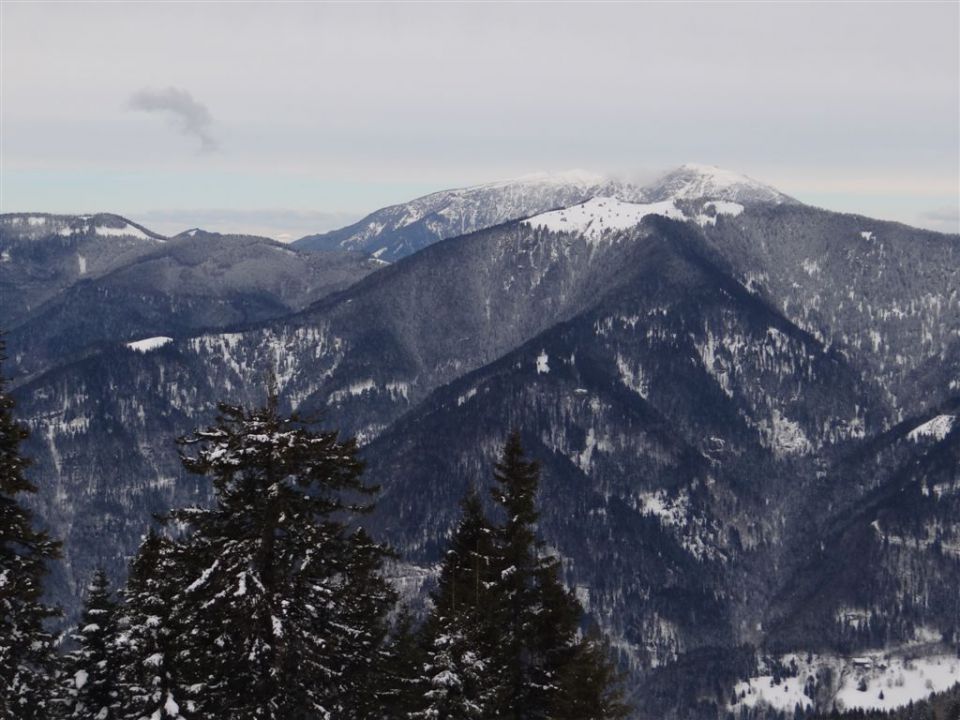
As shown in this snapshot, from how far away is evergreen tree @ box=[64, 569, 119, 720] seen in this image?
53.3 meters

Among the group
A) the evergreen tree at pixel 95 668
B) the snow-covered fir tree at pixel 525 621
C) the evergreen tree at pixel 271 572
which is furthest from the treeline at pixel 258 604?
the evergreen tree at pixel 95 668

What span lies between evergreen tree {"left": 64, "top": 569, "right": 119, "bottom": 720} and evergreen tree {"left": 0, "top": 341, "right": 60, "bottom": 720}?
10466 millimetres

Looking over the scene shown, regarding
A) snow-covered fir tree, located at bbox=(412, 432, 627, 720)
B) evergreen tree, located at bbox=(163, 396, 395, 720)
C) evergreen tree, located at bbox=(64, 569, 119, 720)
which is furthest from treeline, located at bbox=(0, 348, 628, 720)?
evergreen tree, located at bbox=(64, 569, 119, 720)

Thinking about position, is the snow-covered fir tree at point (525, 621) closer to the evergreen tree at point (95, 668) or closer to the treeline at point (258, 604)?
the treeline at point (258, 604)

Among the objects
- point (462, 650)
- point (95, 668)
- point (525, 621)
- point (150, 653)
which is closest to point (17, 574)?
point (150, 653)

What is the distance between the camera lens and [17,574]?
4028 centimetres

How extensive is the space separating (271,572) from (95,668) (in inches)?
742

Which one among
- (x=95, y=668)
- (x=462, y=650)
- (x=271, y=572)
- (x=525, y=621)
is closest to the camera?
(x=271, y=572)

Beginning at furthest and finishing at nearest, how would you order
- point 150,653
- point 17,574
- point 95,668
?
point 95,668 → point 150,653 → point 17,574

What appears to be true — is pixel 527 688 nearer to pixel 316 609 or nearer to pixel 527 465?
pixel 527 465

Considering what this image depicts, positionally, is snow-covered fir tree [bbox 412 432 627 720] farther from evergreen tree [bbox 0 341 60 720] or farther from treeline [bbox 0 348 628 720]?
evergreen tree [bbox 0 341 60 720]

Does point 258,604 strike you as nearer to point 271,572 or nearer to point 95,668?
point 271,572

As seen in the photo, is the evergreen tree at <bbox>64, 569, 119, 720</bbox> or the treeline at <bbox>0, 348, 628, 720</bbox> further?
the evergreen tree at <bbox>64, 569, 119, 720</bbox>

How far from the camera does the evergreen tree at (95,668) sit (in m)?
53.3
